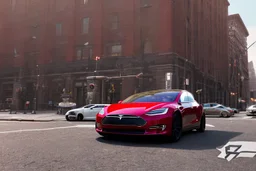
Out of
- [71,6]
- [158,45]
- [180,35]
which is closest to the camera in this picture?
[158,45]

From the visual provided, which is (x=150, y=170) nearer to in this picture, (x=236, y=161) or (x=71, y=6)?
(x=236, y=161)

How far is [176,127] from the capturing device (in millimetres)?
6211

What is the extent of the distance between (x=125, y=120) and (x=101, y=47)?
3267 centimetres

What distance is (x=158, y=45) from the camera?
3338cm

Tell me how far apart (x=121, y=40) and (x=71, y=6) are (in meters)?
11.4

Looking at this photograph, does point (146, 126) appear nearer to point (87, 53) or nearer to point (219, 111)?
point (219, 111)

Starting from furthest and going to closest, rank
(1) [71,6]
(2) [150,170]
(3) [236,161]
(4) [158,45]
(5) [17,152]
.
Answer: (1) [71,6] → (4) [158,45] → (5) [17,152] → (3) [236,161] → (2) [150,170]

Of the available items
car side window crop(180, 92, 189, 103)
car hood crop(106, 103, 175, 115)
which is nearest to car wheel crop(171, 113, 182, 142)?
car hood crop(106, 103, 175, 115)

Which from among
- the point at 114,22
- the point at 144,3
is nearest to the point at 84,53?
the point at 114,22

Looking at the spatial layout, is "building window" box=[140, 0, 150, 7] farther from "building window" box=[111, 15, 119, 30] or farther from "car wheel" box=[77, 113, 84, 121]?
"car wheel" box=[77, 113, 84, 121]

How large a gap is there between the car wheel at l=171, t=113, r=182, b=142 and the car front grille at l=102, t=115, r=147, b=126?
2.87 feet

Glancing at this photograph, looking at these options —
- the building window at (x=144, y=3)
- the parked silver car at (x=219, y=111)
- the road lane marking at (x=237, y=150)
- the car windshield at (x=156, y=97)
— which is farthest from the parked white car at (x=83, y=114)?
the building window at (x=144, y=3)

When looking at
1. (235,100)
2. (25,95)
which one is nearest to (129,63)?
(25,95)

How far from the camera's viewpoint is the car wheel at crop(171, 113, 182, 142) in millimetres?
6000
